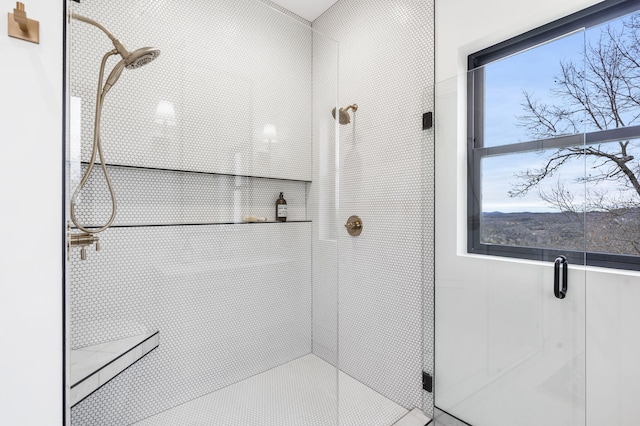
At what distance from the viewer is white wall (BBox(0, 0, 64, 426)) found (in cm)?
73

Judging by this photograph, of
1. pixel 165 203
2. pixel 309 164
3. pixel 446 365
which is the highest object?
pixel 309 164

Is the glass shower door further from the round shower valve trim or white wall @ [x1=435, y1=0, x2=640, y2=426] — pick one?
the round shower valve trim

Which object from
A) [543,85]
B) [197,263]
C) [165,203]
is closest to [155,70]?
[165,203]

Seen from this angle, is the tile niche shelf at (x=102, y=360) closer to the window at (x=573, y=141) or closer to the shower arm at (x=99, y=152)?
the shower arm at (x=99, y=152)

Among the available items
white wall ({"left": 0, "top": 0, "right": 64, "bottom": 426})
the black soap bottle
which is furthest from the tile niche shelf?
the black soap bottle

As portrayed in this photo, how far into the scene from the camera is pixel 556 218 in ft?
4.15

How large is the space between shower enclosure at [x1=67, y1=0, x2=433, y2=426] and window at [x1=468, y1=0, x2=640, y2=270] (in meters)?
0.44

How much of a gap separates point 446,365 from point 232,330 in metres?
1.18

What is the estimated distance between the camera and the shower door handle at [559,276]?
1218 mm

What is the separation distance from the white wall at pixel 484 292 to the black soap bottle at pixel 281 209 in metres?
0.87

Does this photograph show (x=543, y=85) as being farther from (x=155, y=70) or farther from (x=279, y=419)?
(x=279, y=419)

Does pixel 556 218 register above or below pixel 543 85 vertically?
below

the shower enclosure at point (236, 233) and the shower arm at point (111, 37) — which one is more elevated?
the shower arm at point (111, 37)

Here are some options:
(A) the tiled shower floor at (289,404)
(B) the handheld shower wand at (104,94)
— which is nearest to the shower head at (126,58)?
(B) the handheld shower wand at (104,94)
